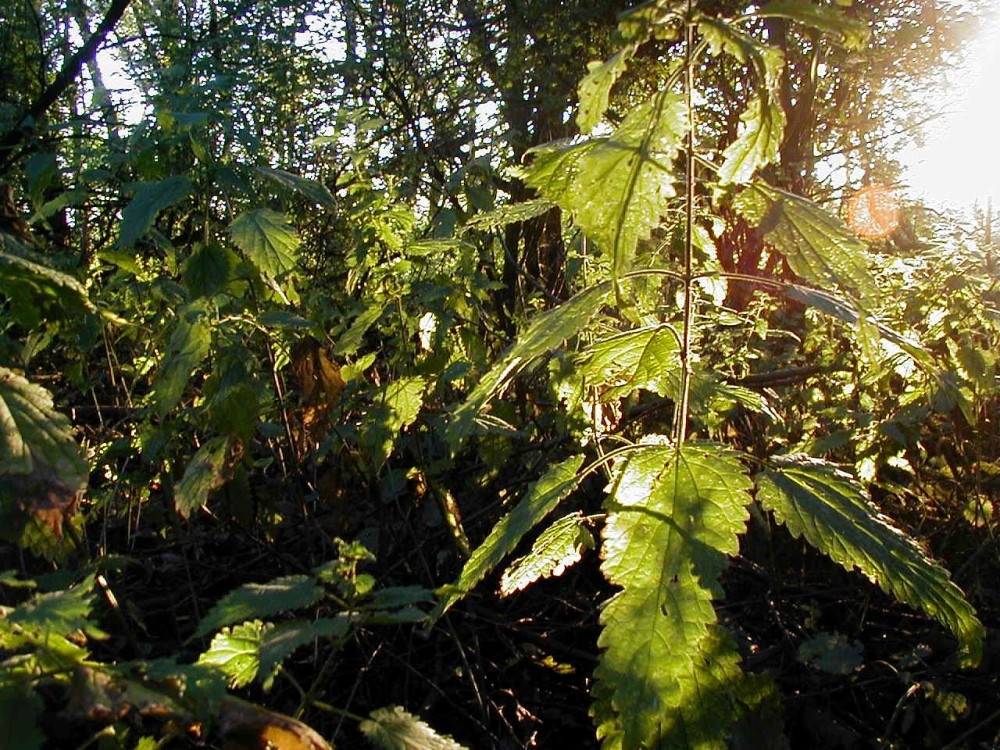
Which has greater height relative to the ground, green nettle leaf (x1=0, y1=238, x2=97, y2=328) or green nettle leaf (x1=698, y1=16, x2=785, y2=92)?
green nettle leaf (x1=698, y1=16, x2=785, y2=92)

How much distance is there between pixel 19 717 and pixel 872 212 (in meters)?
5.66

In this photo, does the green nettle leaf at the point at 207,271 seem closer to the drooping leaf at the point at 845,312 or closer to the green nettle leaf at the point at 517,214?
the green nettle leaf at the point at 517,214

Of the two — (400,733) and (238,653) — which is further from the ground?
(238,653)

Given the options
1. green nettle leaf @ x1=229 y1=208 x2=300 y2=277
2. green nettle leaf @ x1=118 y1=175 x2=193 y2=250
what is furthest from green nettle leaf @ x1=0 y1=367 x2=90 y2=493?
green nettle leaf @ x1=229 y1=208 x2=300 y2=277

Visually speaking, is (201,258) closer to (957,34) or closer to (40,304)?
(40,304)

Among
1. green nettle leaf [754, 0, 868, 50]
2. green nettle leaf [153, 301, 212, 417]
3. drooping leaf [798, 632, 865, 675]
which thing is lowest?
drooping leaf [798, 632, 865, 675]

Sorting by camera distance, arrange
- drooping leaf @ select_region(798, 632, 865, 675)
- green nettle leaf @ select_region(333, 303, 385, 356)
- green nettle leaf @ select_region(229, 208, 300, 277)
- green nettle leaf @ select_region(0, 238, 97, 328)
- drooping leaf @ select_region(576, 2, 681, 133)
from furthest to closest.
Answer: green nettle leaf @ select_region(333, 303, 385, 356) < drooping leaf @ select_region(798, 632, 865, 675) < green nettle leaf @ select_region(229, 208, 300, 277) < green nettle leaf @ select_region(0, 238, 97, 328) < drooping leaf @ select_region(576, 2, 681, 133)

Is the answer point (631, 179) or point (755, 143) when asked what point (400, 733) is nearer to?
point (631, 179)

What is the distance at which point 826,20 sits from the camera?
106 cm

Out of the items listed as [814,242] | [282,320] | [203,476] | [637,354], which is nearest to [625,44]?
[814,242]

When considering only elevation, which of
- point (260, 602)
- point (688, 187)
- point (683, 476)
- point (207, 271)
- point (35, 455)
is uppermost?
point (688, 187)

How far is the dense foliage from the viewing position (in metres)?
1.14

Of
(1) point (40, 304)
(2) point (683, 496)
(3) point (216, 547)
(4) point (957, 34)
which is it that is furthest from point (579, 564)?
(4) point (957, 34)

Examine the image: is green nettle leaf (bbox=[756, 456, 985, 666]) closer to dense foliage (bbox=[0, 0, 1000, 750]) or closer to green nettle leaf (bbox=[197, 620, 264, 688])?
dense foliage (bbox=[0, 0, 1000, 750])
